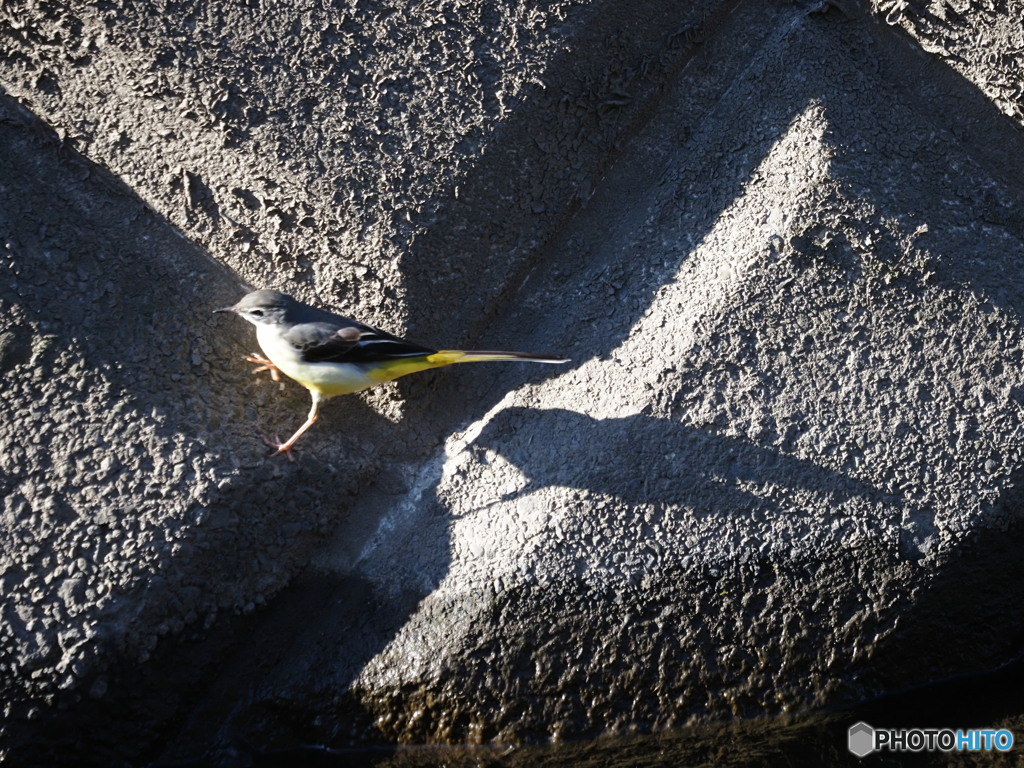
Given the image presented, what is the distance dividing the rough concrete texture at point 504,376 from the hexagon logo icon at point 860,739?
162mm

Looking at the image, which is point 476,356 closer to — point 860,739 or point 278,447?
point 278,447

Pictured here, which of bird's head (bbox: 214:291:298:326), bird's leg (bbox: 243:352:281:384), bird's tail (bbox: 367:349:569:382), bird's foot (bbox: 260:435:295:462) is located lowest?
bird's foot (bbox: 260:435:295:462)

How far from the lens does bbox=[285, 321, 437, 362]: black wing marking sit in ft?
13.6

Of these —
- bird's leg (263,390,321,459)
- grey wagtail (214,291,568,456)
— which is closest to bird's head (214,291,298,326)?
grey wagtail (214,291,568,456)

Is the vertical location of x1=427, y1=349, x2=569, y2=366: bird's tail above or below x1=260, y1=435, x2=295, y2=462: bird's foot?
above

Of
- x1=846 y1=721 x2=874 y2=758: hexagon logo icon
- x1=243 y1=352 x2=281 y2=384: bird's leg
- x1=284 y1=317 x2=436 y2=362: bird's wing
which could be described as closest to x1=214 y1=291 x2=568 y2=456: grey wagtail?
x1=284 y1=317 x2=436 y2=362: bird's wing

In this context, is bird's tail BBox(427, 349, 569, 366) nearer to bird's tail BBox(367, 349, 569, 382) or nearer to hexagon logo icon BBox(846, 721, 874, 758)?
bird's tail BBox(367, 349, 569, 382)

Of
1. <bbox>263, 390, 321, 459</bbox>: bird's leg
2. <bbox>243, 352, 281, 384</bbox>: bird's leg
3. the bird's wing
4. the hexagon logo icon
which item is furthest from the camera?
<bbox>243, 352, 281, 384</bbox>: bird's leg

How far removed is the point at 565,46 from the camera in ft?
14.8

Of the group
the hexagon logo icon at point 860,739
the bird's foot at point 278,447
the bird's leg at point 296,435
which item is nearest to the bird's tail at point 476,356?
the bird's leg at point 296,435

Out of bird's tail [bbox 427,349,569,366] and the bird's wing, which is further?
bird's tail [bbox 427,349,569,366]

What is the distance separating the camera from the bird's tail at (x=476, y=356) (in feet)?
14.0

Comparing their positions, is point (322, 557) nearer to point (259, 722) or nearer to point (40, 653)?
point (259, 722)

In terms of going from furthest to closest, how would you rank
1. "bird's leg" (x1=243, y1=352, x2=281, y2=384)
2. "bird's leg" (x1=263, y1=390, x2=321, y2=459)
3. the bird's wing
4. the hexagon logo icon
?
"bird's leg" (x1=243, y1=352, x2=281, y2=384), "bird's leg" (x1=263, y1=390, x2=321, y2=459), the bird's wing, the hexagon logo icon
